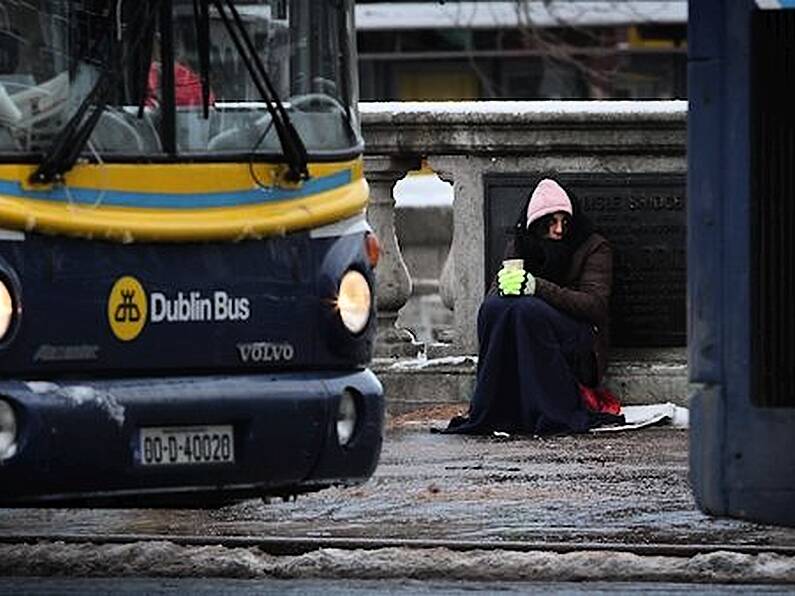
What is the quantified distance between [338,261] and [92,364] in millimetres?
995

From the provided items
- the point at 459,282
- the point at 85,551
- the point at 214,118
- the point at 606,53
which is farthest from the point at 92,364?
the point at 606,53

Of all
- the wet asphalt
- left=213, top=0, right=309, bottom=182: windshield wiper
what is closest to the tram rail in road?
the wet asphalt

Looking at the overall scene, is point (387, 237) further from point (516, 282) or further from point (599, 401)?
point (599, 401)

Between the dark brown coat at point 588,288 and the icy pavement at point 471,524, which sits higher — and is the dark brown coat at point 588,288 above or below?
above

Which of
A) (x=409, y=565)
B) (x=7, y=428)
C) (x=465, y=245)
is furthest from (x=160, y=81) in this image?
(x=465, y=245)

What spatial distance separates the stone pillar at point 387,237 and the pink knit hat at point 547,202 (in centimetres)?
125

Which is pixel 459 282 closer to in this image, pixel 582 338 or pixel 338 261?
pixel 582 338

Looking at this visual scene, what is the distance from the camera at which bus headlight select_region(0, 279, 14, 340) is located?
9492 mm

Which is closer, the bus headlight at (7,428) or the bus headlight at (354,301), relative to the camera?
the bus headlight at (7,428)

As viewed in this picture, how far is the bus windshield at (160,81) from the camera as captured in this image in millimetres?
9758

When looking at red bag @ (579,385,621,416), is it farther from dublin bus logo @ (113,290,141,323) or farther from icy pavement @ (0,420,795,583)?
dublin bus logo @ (113,290,141,323)

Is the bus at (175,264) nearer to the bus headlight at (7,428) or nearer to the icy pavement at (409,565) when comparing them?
the bus headlight at (7,428)

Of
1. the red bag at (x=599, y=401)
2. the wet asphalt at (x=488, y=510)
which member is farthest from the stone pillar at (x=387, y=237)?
the wet asphalt at (x=488, y=510)

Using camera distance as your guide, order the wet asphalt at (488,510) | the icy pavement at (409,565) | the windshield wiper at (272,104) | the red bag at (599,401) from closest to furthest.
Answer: the windshield wiper at (272,104), the icy pavement at (409,565), the wet asphalt at (488,510), the red bag at (599,401)
